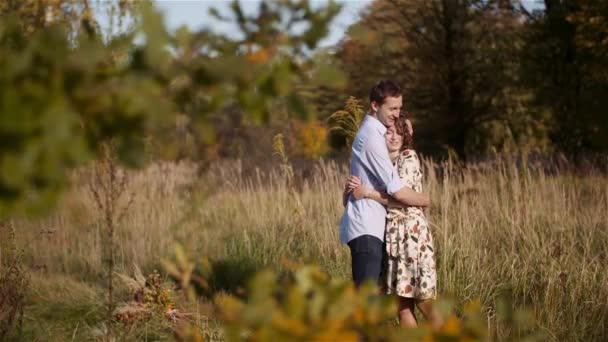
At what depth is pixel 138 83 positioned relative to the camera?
3.62 feet

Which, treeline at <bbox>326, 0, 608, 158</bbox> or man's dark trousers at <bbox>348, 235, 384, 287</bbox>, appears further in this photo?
treeline at <bbox>326, 0, 608, 158</bbox>

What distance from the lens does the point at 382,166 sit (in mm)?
3818

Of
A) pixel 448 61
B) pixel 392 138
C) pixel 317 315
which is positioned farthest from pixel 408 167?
pixel 448 61

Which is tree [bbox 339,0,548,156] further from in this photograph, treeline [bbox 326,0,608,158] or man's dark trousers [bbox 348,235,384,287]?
man's dark trousers [bbox 348,235,384,287]

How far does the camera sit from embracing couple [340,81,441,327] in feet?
12.5

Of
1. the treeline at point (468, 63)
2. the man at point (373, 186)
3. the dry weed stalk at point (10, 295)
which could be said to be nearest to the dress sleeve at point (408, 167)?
the man at point (373, 186)

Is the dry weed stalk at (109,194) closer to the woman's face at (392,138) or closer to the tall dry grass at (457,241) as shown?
the tall dry grass at (457,241)

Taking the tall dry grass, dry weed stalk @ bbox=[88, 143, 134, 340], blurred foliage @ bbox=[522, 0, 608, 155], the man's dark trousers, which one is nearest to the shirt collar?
the man's dark trousers

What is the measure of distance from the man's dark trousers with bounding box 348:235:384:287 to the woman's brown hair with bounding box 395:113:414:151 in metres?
0.58

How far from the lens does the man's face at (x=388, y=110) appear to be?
3875 mm

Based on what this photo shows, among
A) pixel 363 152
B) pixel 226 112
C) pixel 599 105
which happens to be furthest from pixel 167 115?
pixel 226 112

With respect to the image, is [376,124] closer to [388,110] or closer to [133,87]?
[388,110]

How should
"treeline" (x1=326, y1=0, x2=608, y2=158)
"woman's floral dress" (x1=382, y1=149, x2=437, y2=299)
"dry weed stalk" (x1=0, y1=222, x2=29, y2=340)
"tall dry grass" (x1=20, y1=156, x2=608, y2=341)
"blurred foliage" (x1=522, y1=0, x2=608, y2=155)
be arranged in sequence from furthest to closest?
1. "treeline" (x1=326, y1=0, x2=608, y2=158)
2. "blurred foliage" (x1=522, y1=0, x2=608, y2=155)
3. "tall dry grass" (x1=20, y1=156, x2=608, y2=341)
4. "dry weed stalk" (x1=0, y1=222, x2=29, y2=340)
5. "woman's floral dress" (x1=382, y1=149, x2=437, y2=299)

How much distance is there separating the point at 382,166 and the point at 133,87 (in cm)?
280
